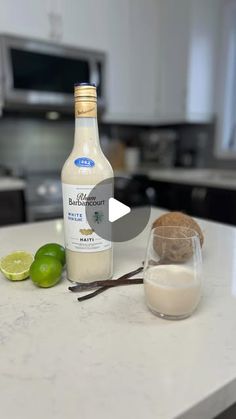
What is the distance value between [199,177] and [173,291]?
2.09m

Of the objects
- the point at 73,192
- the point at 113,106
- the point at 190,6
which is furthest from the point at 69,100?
the point at 73,192

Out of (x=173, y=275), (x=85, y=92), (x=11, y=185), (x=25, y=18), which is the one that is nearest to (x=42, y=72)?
(x=25, y=18)

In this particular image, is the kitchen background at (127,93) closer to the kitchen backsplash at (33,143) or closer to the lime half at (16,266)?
the kitchen backsplash at (33,143)

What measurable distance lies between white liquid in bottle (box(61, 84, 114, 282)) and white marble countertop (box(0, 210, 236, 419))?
0.25ft

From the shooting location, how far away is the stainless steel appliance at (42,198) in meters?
2.18

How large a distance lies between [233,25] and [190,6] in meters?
0.41

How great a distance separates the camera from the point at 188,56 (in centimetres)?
266

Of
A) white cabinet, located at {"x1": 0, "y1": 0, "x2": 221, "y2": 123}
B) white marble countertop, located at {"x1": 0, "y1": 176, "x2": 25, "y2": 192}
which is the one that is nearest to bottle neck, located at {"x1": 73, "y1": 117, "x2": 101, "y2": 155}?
Result: white marble countertop, located at {"x1": 0, "y1": 176, "x2": 25, "y2": 192}

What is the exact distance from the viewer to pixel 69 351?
0.46 metres

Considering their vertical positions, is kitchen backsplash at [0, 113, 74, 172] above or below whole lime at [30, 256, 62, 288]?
above

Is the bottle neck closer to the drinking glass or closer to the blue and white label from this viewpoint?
the blue and white label

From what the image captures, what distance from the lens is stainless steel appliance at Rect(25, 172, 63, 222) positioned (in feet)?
7.16

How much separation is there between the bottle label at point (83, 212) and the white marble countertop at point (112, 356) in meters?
0.10

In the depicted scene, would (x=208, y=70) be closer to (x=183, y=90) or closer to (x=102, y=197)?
(x=183, y=90)
